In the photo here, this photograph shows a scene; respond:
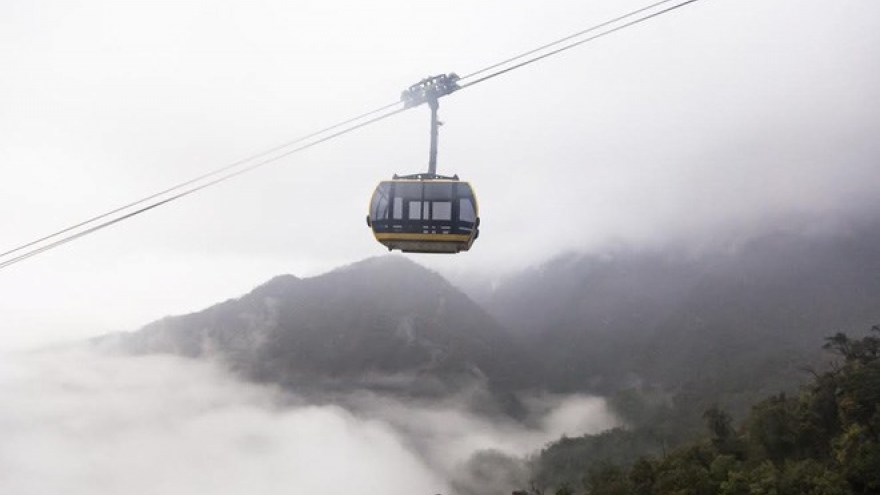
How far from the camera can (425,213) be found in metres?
22.8

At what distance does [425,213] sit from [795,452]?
243 ft

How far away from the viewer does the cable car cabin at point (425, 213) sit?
22.6 metres

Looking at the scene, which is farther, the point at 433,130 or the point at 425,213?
the point at 425,213

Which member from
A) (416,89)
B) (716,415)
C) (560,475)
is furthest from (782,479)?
(560,475)

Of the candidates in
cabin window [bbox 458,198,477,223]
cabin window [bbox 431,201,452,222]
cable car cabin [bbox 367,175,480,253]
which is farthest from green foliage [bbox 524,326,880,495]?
cabin window [bbox 431,201,452,222]

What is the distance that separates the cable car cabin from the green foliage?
45394 millimetres

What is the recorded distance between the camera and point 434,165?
22.3 metres

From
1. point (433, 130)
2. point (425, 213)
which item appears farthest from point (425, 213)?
point (433, 130)

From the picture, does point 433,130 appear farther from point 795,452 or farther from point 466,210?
point 795,452

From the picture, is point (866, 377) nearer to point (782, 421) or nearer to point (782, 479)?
point (782, 421)

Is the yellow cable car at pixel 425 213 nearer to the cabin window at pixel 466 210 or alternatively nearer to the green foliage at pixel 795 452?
the cabin window at pixel 466 210

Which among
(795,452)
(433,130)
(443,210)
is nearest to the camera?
(433,130)

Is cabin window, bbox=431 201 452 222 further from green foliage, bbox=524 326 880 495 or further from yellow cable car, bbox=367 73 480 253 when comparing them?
green foliage, bbox=524 326 880 495

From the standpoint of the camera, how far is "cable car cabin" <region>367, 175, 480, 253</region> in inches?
891
